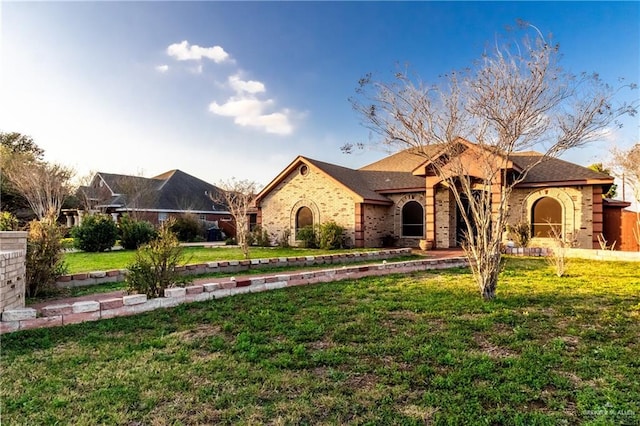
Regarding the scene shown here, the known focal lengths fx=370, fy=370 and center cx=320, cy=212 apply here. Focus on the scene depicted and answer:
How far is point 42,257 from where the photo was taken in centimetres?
801

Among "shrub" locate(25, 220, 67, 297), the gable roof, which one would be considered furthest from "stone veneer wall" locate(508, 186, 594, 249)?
the gable roof

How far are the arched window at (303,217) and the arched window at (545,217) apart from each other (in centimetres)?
1122

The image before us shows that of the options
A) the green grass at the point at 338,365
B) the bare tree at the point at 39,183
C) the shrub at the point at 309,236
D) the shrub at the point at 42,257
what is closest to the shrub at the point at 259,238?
the shrub at the point at 309,236

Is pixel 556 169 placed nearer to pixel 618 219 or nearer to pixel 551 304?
pixel 618 219

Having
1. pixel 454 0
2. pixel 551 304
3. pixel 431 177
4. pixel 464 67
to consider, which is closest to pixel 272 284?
pixel 551 304

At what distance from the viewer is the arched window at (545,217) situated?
56.3 feet

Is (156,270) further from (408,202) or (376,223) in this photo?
(408,202)

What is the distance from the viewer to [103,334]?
531 cm

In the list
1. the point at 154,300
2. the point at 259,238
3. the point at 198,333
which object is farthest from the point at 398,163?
the point at 198,333

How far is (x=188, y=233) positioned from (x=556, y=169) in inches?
934

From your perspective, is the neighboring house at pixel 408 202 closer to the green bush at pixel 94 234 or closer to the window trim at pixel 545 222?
the window trim at pixel 545 222

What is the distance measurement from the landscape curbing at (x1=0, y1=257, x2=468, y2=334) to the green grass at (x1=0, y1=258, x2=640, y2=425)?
0.83 feet

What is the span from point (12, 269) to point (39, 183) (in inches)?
988

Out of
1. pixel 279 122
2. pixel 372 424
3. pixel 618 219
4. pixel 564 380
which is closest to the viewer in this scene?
pixel 372 424
